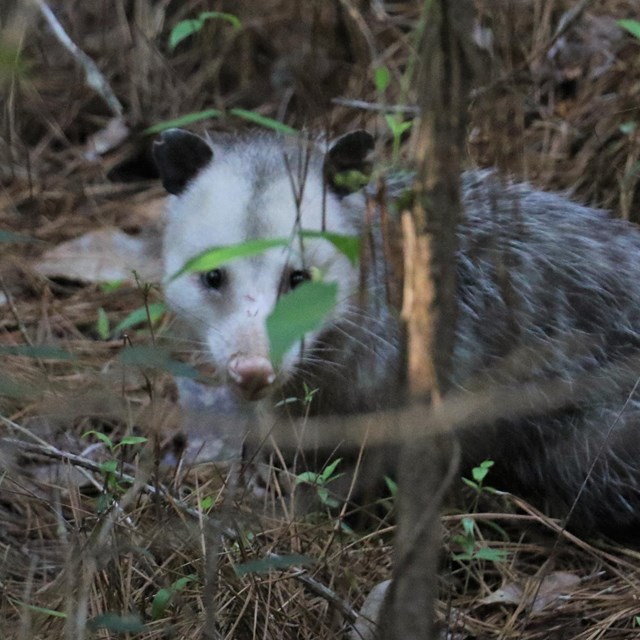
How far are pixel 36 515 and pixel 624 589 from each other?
5.49 feet

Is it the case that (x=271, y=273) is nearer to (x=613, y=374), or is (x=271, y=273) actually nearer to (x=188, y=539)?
(x=188, y=539)

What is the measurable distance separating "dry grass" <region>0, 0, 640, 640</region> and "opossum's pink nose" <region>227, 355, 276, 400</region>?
0.25 m

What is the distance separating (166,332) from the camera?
359 centimetres

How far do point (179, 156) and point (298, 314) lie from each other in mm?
1893

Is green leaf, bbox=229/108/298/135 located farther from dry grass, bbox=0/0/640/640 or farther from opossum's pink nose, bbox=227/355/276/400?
opossum's pink nose, bbox=227/355/276/400

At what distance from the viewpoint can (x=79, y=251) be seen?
4211 millimetres

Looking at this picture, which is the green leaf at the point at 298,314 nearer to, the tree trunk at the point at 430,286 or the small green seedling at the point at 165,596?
the tree trunk at the point at 430,286

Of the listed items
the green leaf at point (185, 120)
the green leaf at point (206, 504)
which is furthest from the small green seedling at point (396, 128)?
the green leaf at point (206, 504)

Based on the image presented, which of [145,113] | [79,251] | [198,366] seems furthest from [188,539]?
[145,113]

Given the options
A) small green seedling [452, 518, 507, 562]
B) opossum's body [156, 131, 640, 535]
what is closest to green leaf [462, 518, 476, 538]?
small green seedling [452, 518, 507, 562]

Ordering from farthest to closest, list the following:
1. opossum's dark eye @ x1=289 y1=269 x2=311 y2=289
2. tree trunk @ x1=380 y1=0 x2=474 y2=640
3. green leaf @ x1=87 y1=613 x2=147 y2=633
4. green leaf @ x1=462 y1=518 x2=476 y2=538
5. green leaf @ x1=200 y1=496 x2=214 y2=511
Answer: opossum's dark eye @ x1=289 y1=269 x2=311 y2=289, green leaf @ x1=462 y1=518 x2=476 y2=538, green leaf @ x1=200 y1=496 x2=214 y2=511, green leaf @ x1=87 y1=613 x2=147 y2=633, tree trunk @ x1=380 y1=0 x2=474 y2=640

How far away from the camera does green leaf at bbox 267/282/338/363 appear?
1.38 meters

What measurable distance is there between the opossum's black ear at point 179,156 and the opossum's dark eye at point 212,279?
42 cm

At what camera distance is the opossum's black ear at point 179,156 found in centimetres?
309
